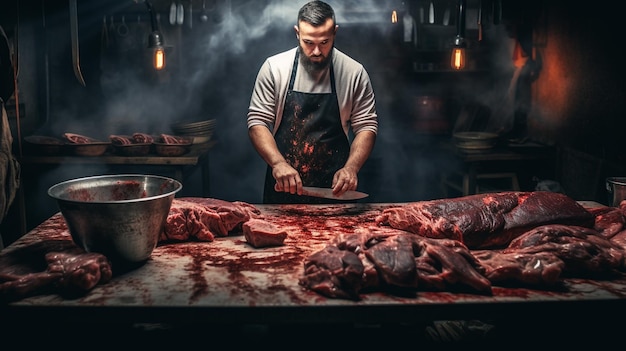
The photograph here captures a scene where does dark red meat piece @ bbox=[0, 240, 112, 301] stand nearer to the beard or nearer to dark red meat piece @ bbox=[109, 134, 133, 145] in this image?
the beard

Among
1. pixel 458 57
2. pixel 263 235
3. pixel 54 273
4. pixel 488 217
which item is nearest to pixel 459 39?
pixel 458 57

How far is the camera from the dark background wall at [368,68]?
698cm

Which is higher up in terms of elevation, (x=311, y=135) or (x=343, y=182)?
(x=311, y=135)

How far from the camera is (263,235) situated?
3.08 meters

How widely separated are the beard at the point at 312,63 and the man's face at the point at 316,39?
13cm

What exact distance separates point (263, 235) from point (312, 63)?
2.21 m

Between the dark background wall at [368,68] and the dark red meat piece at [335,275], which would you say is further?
the dark background wall at [368,68]

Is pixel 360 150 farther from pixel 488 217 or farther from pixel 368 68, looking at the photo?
pixel 368 68

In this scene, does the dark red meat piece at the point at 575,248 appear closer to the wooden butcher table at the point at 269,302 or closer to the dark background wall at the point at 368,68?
the wooden butcher table at the point at 269,302

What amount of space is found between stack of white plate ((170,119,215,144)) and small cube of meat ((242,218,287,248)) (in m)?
4.41

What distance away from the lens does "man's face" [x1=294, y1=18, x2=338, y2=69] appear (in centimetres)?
448

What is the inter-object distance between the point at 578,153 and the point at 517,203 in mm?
4186

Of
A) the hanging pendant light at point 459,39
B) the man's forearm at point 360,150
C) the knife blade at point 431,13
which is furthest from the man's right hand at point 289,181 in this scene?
the knife blade at point 431,13

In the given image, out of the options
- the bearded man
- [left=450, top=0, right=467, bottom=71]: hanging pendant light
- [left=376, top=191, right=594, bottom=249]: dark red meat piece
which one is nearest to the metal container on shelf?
[left=376, top=191, right=594, bottom=249]: dark red meat piece
